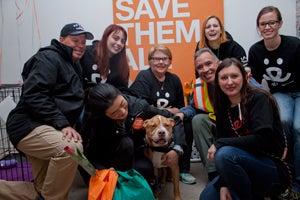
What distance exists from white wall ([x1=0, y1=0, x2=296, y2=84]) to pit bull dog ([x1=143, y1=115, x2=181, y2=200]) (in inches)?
58.2

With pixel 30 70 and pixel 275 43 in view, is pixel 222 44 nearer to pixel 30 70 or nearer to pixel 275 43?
pixel 275 43

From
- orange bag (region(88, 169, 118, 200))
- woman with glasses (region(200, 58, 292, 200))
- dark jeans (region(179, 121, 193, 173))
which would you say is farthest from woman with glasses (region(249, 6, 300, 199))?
orange bag (region(88, 169, 118, 200))

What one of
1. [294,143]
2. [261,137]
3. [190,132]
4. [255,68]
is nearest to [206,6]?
[255,68]

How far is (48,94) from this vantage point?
1.78 meters

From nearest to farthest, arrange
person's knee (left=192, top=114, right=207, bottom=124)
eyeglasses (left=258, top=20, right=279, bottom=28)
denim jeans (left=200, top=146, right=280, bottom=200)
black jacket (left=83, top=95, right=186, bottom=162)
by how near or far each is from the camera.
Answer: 1. denim jeans (left=200, top=146, right=280, bottom=200)
2. black jacket (left=83, top=95, right=186, bottom=162)
3. eyeglasses (left=258, top=20, right=279, bottom=28)
4. person's knee (left=192, top=114, right=207, bottom=124)

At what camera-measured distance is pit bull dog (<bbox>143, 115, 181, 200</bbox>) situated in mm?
2047

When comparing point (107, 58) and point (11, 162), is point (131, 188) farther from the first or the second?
point (11, 162)

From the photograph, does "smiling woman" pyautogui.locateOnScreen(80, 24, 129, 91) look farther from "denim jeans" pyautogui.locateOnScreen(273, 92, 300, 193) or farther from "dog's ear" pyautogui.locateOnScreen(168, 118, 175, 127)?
"denim jeans" pyautogui.locateOnScreen(273, 92, 300, 193)

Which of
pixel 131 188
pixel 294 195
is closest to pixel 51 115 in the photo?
pixel 131 188

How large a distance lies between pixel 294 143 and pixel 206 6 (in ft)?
5.54

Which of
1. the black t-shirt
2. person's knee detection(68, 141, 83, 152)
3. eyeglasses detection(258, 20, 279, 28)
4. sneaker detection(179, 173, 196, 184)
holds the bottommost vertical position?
sneaker detection(179, 173, 196, 184)

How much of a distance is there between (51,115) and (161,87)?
1027 mm

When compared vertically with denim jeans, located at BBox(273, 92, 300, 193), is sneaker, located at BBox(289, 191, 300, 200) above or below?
below

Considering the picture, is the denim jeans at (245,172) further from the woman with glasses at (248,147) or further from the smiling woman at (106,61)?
the smiling woman at (106,61)
